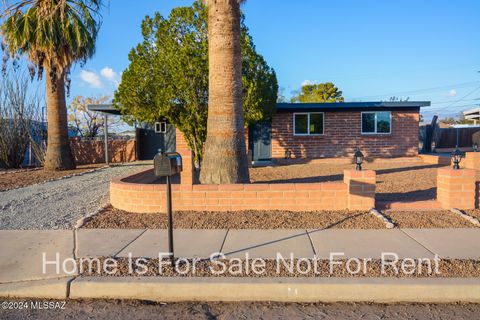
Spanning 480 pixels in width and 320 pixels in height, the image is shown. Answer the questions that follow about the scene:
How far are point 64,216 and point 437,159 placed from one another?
46.6 ft

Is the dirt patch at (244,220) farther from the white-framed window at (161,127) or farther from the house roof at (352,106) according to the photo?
the white-framed window at (161,127)

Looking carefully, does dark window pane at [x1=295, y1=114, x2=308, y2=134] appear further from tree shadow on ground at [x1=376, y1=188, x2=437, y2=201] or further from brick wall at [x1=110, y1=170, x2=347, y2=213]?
brick wall at [x1=110, y1=170, x2=347, y2=213]

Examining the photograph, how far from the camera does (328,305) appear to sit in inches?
144

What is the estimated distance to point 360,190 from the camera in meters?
6.46

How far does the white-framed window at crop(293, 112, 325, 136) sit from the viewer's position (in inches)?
677

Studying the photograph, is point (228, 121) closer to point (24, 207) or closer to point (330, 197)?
point (330, 197)

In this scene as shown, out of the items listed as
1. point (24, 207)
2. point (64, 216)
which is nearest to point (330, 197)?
point (64, 216)

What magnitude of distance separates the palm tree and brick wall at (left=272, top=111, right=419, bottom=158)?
902 cm

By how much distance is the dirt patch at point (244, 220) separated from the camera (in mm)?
5906

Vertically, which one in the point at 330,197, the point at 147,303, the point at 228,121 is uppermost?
the point at 228,121

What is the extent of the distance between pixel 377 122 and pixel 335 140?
86.6 inches

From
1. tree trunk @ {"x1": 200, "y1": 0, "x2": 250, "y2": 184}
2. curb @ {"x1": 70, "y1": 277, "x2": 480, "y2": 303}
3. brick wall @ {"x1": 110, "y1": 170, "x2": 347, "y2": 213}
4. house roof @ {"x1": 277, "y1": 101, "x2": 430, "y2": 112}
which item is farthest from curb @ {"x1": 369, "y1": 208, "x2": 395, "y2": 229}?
house roof @ {"x1": 277, "y1": 101, "x2": 430, "y2": 112}

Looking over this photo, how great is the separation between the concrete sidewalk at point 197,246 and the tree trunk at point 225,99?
226 centimetres

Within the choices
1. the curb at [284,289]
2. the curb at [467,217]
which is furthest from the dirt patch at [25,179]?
the curb at [467,217]
